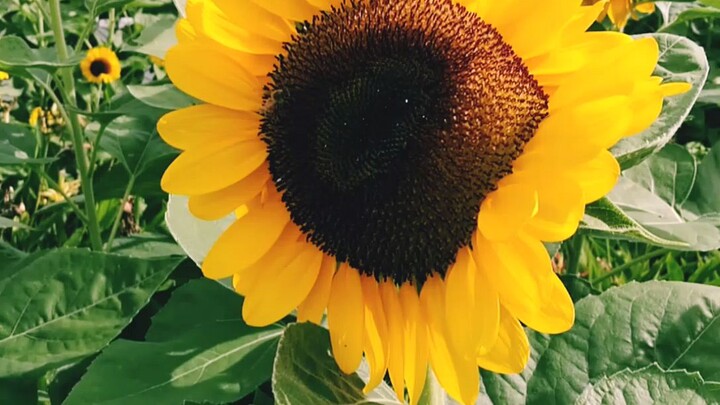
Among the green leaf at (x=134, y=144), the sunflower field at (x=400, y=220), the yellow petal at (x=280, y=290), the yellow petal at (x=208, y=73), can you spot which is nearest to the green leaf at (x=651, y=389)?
the sunflower field at (x=400, y=220)

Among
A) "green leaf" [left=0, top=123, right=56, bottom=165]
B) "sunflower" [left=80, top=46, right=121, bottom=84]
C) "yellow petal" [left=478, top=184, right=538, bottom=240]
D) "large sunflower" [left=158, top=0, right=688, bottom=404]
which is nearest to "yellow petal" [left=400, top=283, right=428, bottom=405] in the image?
"large sunflower" [left=158, top=0, right=688, bottom=404]

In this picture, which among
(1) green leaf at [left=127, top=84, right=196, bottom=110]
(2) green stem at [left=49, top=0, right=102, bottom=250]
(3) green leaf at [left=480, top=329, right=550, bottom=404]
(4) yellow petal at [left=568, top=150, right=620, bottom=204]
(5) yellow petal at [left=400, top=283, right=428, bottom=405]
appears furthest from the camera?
(2) green stem at [left=49, top=0, right=102, bottom=250]

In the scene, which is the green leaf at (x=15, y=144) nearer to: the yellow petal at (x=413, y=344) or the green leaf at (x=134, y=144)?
the green leaf at (x=134, y=144)

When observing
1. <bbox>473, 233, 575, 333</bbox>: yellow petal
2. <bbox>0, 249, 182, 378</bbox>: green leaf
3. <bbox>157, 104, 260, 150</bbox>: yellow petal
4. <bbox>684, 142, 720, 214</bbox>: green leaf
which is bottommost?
<bbox>0, 249, 182, 378</bbox>: green leaf

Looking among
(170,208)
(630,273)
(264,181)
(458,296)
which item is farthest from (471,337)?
(630,273)

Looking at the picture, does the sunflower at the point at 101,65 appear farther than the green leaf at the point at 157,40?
Yes

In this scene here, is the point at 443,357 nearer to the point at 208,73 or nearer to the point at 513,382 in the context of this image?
the point at 513,382

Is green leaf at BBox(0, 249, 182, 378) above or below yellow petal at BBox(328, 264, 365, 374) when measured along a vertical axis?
below

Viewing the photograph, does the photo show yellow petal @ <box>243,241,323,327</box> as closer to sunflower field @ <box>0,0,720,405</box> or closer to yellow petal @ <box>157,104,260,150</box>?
sunflower field @ <box>0,0,720,405</box>
